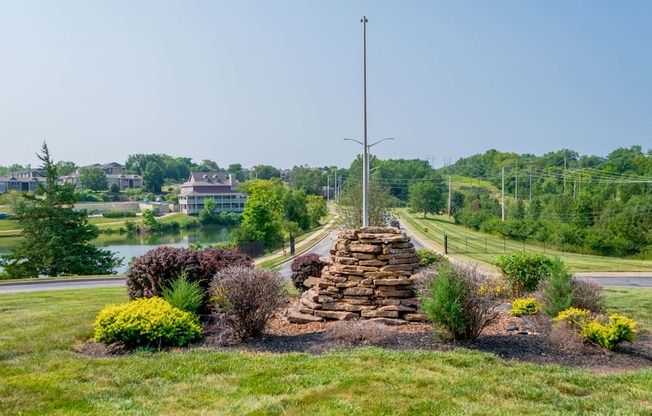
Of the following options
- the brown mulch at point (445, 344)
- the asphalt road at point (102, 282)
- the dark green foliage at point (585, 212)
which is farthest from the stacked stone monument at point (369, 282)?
the dark green foliage at point (585, 212)

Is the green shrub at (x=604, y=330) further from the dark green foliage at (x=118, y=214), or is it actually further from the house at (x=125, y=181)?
the house at (x=125, y=181)

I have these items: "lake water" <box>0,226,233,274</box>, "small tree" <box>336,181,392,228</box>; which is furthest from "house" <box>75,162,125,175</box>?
"small tree" <box>336,181,392,228</box>

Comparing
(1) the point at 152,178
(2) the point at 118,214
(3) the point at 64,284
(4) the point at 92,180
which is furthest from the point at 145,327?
(1) the point at 152,178

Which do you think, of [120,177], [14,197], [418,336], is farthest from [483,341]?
[120,177]

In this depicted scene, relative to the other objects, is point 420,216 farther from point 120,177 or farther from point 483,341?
point 120,177

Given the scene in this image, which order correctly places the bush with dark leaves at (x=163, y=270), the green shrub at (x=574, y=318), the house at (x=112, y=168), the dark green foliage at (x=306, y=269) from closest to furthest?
1. the green shrub at (x=574, y=318)
2. the bush with dark leaves at (x=163, y=270)
3. the dark green foliage at (x=306, y=269)
4. the house at (x=112, y=168)

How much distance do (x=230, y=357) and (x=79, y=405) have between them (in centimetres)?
203

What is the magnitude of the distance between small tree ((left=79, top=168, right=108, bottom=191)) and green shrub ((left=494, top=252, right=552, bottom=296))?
12631cm

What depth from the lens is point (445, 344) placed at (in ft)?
22.9

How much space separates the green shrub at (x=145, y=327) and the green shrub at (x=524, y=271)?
26.3ft

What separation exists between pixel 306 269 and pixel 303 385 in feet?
26.0

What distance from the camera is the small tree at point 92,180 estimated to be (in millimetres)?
121812

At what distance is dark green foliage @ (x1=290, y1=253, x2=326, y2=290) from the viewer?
13078 mm

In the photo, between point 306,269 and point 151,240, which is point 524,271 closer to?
point 306,269
